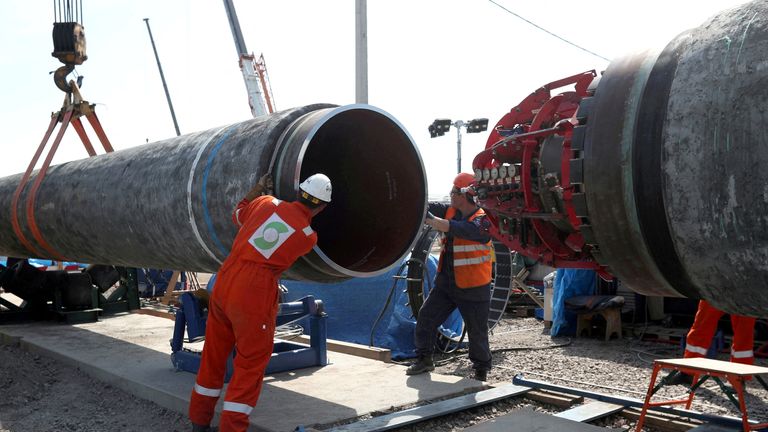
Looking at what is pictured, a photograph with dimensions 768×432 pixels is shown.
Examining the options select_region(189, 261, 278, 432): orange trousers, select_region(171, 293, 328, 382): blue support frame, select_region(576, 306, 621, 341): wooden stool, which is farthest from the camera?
select_region(576, 306, 621, 341): wooden stool

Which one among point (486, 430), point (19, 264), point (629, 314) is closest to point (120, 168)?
point (486, 430)

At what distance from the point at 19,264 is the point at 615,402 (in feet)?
24.4

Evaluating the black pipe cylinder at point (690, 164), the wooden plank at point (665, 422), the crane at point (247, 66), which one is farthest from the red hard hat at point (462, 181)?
the crane at point (247, 66)

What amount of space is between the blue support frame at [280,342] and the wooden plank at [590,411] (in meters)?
2.09

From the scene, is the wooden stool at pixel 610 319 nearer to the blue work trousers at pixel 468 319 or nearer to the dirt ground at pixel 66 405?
the blue work trousers at pixel 468 319

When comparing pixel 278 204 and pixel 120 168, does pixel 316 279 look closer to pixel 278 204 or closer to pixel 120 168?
pixel 278 204

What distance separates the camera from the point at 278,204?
3539 mm

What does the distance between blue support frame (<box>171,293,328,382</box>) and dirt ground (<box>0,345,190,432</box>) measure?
0.47 meters

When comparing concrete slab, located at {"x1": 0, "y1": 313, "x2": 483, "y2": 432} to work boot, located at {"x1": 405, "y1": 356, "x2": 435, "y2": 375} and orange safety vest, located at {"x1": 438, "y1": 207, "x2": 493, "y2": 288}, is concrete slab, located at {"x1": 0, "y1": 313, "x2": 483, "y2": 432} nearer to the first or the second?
work boot, located at {"x1": 405, "y1": 356, "x2": 435, "y2": 375}

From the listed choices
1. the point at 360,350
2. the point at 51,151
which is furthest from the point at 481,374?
the point at 51,151

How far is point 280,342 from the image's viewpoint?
572 cm

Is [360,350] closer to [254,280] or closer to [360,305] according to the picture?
[360,305]

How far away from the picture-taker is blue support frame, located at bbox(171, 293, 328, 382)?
521cm

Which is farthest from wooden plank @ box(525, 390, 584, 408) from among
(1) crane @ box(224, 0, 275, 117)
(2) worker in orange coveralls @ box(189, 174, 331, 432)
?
(1) crane @ box(224, 0, 275, 117)
